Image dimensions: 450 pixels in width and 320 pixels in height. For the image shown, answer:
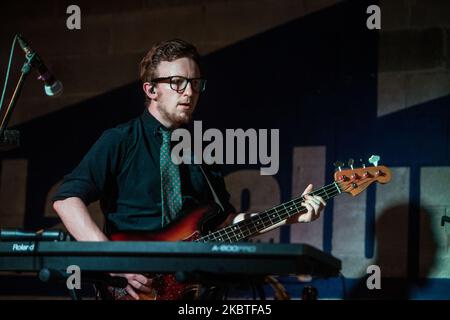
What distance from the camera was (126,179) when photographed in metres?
3.16

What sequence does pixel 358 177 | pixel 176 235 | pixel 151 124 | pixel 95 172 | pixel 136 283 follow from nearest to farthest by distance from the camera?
pixel 136 283 < pixel 176 235 < pixel 95 172 < pixel 151 124 < pixel 358 177

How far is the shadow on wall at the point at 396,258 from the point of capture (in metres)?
3.95

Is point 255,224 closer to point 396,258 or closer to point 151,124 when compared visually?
point 151,124

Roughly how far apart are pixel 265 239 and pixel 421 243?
0.90 meters

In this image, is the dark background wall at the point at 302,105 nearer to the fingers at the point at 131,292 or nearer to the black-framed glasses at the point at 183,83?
the black-framed glasses at the point at 183,83

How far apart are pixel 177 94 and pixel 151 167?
1.11ft

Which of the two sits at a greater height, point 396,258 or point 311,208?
point 311,208

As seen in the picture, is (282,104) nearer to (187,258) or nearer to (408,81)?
(408,81)

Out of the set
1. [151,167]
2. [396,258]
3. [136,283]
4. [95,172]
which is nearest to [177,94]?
[151,167]

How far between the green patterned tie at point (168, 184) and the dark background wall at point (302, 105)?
1192 millimetres

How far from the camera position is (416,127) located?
160 inches

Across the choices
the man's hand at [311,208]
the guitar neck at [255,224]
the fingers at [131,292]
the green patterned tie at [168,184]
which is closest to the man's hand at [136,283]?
the fingers at [131,292]

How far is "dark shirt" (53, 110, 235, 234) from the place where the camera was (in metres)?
3.05
